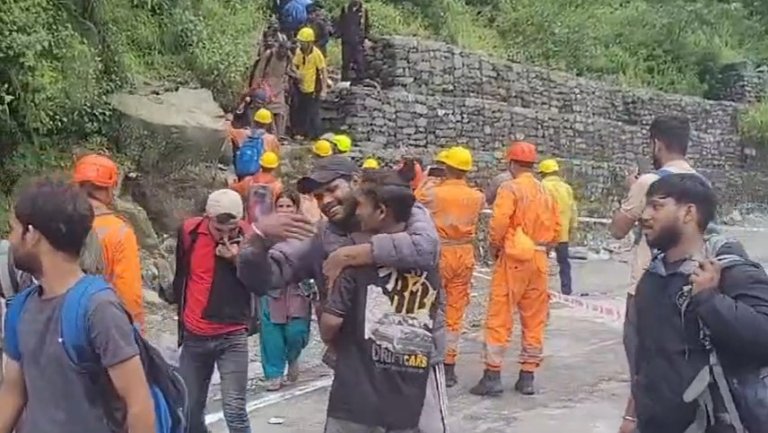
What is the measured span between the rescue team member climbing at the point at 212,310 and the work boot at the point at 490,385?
270cm

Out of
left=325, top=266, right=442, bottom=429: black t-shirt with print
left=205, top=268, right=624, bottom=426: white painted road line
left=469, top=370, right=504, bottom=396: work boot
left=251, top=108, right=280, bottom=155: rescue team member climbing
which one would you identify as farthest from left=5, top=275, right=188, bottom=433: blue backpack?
left=251, top=108, right=280, bottom=155: rescue team member climbing

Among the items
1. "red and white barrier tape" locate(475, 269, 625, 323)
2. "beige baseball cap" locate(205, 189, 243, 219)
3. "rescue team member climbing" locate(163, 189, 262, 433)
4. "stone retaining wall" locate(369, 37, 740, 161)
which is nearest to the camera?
"beige baseball cap" locate(205, 189, 243, 219)

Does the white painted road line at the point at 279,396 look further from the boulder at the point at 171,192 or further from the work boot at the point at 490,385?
the boulder at the point at 171,192

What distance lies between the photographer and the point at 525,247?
810 cm

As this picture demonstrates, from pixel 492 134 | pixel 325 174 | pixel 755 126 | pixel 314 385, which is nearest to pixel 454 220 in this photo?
pixel 314 385

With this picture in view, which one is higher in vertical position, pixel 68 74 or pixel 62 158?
pixel 68 74

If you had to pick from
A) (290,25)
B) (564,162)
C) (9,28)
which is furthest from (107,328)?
(564,162)

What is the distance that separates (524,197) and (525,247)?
1.16ft

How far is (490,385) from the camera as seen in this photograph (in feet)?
27.1

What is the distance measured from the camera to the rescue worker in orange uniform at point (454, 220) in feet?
26.5

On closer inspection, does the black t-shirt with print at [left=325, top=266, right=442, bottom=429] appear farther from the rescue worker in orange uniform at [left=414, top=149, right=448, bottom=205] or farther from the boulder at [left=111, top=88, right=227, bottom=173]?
the boulder at [left=111, top=88, right=227, bottom=173]

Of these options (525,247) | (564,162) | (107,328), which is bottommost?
(564,162)

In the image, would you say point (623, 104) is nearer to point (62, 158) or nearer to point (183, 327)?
point (62, 158)

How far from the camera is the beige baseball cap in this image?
5.67 meters
